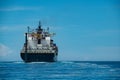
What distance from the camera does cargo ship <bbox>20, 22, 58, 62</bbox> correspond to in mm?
51688

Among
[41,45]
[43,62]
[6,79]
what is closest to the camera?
[6,79]

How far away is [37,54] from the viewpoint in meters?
51.9

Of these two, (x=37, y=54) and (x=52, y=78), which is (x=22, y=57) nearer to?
(x=37, y=54)

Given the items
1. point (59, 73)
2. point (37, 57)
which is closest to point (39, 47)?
point (37, 57)

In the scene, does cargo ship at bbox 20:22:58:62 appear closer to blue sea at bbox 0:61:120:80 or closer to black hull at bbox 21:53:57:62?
black hull at bbox 21:53:57:62

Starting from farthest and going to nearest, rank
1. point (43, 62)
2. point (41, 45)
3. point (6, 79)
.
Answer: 1. point (41, 45)
2. point (43, 62)
3. point (6, 79)

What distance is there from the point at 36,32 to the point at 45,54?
5.30m

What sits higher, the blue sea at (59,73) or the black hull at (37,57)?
the black hull at (37,57)

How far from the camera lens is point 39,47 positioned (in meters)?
53.8

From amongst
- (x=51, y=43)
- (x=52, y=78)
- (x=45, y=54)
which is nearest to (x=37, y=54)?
(x=45, y=54)

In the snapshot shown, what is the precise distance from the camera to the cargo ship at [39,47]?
5169 centimetres

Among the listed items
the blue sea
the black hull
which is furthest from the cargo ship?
the blue sea

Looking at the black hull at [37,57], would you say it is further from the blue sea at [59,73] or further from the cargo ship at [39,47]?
the blue sea at [59,73]

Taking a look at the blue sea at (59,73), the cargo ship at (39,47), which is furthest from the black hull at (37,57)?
the blue sea at (59,73)
